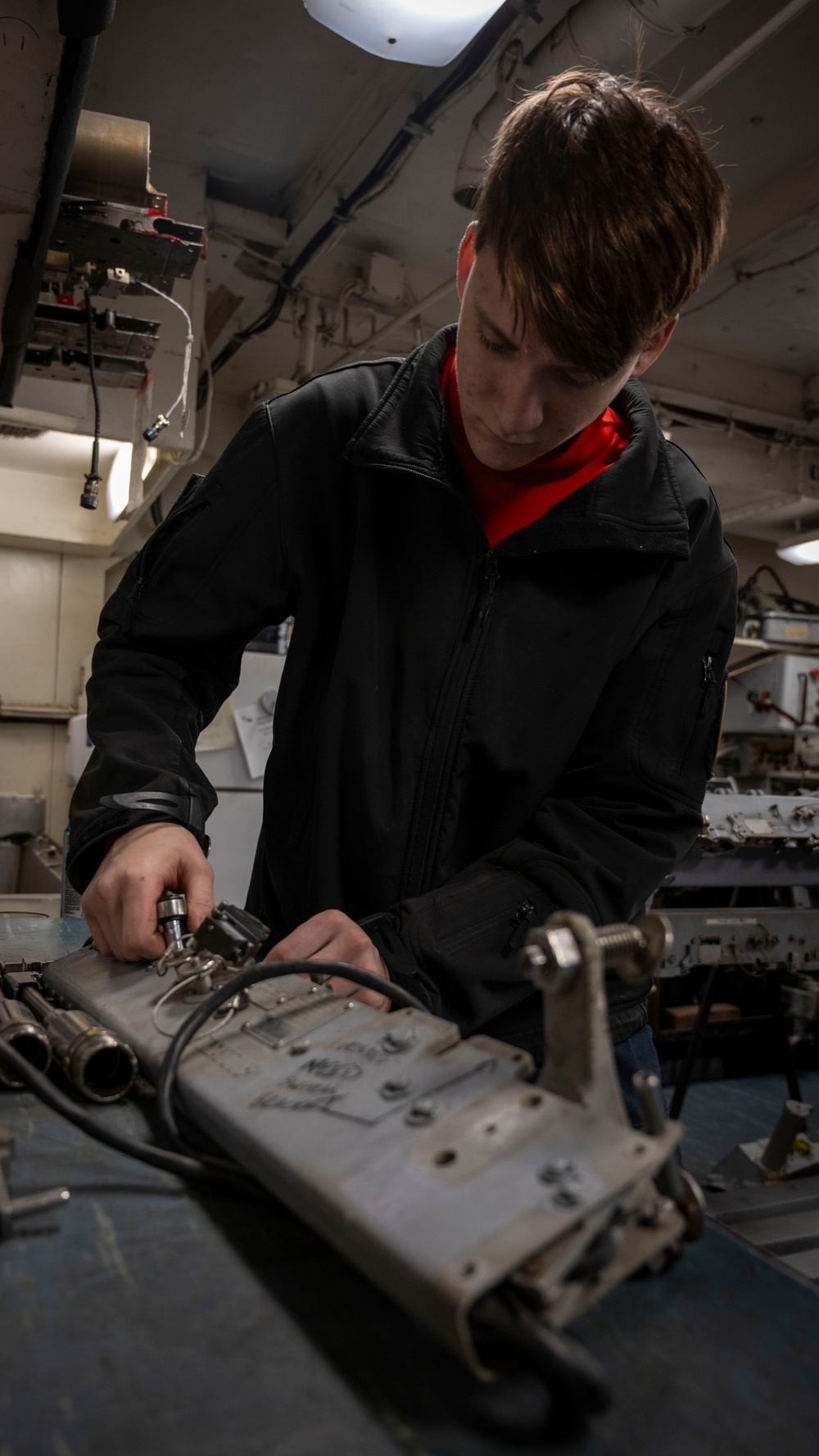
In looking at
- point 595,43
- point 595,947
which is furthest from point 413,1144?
point 595,43

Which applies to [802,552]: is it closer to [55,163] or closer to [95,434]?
[95,434]

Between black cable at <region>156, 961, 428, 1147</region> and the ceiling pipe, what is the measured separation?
6.14 ft

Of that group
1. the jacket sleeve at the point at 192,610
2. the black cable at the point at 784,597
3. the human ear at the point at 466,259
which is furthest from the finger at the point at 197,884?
the black cable at the point at 784,597

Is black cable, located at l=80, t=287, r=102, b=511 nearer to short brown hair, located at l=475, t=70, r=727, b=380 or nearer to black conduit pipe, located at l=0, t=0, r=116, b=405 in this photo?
black conduit pipe, located at l=0, t=0, r=116, b=405

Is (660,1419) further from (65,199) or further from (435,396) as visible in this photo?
(65,199)

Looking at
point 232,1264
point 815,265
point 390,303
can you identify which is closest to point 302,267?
point 390,303

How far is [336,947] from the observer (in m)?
0.81

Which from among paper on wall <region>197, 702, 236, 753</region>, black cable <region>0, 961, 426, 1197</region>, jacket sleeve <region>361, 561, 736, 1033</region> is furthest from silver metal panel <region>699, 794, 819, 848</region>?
black cable <region>0, 961, 426, 1197</region>

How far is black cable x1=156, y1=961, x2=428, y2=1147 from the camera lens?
57cm

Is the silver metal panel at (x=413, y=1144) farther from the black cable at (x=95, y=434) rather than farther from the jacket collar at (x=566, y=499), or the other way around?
the black cable at (x=95, y=434)

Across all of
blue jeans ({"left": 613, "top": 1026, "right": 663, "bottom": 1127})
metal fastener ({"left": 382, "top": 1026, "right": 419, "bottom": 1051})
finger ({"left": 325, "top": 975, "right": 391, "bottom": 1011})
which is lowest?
blue jeans ({"left": 613, "top": 1026, "right": 663, "bottom": 1127})

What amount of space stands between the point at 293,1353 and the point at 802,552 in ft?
20.2

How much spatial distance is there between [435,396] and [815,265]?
3.31 meters

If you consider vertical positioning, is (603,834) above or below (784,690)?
below
